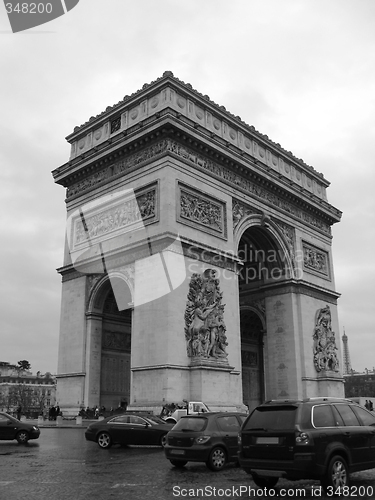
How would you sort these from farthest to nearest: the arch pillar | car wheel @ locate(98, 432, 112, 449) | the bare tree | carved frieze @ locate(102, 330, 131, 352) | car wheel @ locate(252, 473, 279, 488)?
the bare tree < carved frieze @ locate(102, 330, 131, 352) < the arch pillar < car wheel @ locate(98, 432, 112, 449) < car wheel @ locate(252, 473, 279, 488)

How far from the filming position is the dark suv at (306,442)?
8.16 metres

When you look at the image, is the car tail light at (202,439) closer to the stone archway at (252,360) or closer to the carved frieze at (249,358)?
the stone archway at (252,360)

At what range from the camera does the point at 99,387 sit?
94.7ft

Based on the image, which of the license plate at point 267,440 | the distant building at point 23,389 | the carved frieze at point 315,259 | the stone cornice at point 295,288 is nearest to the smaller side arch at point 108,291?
the stone cornice at point 295,288

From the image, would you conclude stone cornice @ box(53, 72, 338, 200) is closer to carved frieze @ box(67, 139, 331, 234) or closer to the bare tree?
carved frieze @ box(67, 139, 331, 234)

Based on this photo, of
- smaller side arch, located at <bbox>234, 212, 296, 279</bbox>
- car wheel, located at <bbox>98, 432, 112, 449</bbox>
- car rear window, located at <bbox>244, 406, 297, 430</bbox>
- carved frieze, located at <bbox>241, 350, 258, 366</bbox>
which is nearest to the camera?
car rear window, located at <bbox>244, 406, 297, 430</bbox>

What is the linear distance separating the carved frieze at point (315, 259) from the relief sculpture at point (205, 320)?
440 inches

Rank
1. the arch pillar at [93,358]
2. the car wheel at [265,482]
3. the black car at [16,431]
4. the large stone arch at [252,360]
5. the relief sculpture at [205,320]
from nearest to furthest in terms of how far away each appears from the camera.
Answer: the car wheel at [265,482] → the black car at [16,431] → the relief sculpture at [205,320] → the arch pillar at [93,358] → the large stone arch at [252,360]

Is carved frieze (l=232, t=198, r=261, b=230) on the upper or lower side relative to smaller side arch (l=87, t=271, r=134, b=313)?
upper

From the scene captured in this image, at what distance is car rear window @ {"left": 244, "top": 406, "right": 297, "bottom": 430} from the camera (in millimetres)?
8594

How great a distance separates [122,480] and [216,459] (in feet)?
7.91

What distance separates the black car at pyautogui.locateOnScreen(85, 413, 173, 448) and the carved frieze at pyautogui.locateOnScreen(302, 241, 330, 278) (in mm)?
21856

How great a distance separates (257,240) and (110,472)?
82.9ft

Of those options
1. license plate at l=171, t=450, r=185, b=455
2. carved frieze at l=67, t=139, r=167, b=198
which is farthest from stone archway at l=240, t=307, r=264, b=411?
license plate at l=171, t=450, r=185, b=455
